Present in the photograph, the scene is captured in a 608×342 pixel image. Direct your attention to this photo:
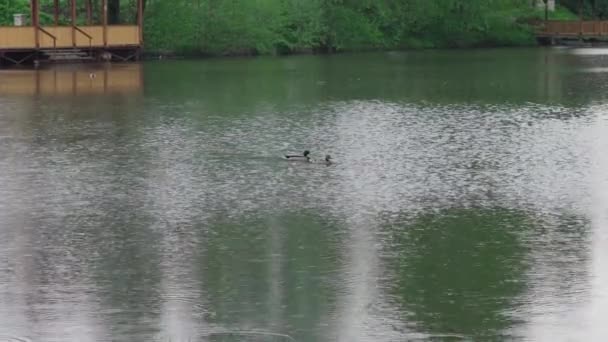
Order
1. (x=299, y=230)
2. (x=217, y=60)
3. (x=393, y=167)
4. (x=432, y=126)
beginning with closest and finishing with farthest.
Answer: (x=299, y=230) < (x=393, y=167) < (x=432, y=126) < (x=217, y=60)

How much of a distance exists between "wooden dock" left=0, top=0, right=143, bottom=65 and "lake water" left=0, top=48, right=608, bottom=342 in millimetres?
18348

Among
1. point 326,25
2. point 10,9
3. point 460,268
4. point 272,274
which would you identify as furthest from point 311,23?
point 272,274

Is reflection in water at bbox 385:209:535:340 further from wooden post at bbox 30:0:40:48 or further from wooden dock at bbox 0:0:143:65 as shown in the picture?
wooden post at bbox 30:0:40:48

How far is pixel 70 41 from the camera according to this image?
62.5 metres

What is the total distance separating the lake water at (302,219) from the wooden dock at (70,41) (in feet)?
60.2

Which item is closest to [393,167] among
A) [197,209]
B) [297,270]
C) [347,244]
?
[197,209]

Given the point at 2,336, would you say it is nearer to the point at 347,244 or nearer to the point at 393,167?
the point at 347,244

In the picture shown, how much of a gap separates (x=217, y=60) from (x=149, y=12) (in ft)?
20.4

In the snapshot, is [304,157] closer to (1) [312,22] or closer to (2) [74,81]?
(2) [74,81]

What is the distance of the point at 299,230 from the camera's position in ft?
67.8

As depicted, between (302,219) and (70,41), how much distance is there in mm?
42846

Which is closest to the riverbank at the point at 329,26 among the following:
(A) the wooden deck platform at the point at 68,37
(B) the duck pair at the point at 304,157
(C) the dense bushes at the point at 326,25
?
(C) the dense bushes at the point at 326,25

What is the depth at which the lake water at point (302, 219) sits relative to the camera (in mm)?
15352

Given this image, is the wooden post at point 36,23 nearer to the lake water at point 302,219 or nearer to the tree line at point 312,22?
the tree line at point 312,22
